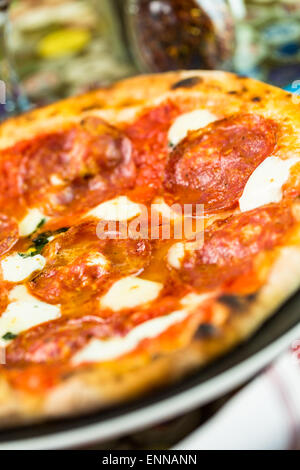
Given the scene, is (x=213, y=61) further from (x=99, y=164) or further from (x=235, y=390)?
(x=235, y=390)

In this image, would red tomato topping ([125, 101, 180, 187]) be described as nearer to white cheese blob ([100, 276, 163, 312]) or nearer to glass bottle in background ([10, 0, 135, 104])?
white cheese blob ([100, 276, 163, 312])

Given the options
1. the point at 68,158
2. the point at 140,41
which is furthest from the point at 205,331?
the point at 140,41

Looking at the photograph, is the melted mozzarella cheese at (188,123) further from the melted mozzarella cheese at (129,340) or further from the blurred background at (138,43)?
the melted mozzarella cheese at (129,340)

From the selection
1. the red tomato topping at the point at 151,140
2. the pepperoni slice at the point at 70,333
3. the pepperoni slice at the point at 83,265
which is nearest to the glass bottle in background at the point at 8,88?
the red tomato topping at the point at 151,140

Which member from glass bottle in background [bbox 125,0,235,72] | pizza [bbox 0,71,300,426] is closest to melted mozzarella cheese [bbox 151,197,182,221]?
pizza [bbox 0,71,300,426]

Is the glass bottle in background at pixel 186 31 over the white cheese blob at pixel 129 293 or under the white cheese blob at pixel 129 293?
over
